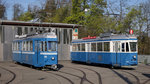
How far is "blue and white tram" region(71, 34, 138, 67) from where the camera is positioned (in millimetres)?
19578

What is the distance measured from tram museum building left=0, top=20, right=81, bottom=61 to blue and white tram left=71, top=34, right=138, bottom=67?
27.1 ft

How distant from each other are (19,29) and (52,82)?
70.8 ft

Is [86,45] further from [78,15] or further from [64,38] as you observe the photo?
[78,15]

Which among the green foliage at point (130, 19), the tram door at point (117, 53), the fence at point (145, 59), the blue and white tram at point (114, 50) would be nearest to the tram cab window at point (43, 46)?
the blue and white tram at point (114, 50)

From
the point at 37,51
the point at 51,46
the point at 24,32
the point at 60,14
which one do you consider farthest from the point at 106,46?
the point at 60,14

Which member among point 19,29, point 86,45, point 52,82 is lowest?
point 52,82

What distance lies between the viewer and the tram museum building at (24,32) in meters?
31.5

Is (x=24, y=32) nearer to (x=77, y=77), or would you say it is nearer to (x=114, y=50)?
(x=114, y=50)

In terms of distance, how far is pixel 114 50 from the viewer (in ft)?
66.6

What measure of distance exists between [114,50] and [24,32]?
16817 mm

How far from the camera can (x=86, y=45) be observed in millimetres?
24578

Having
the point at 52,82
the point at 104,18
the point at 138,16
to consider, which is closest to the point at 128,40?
the point at 52,82

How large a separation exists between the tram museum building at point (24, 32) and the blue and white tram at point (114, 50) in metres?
8.25

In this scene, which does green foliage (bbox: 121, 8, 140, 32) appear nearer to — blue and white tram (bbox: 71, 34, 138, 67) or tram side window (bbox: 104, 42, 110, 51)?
blue and white tram (bbox: 71, 34, 138, 67)
